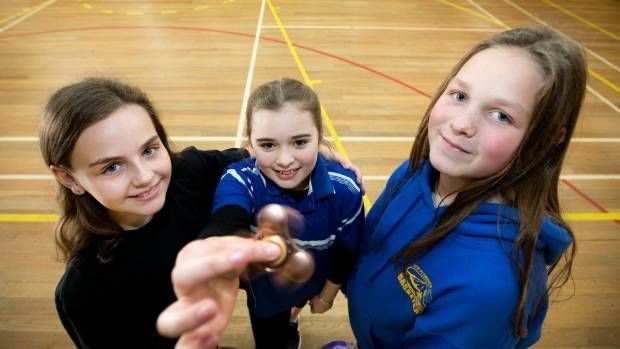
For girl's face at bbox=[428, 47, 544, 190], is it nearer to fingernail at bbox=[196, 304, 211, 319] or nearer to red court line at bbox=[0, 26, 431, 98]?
fingernail at bbox=[196, 304, 211, 319]

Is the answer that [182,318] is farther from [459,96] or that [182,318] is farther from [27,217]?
[27,217]

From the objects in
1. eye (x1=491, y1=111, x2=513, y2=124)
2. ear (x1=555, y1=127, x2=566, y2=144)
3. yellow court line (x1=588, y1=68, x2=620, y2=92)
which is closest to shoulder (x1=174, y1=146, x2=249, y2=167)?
eye (x1=491, y1=111, x2=513, y2=124)

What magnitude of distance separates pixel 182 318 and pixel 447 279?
2.28ft

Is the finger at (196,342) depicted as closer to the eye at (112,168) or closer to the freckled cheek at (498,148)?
the eye at (112,168)

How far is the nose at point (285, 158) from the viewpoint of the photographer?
133cm

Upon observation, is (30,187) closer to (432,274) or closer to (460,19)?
(432,274)

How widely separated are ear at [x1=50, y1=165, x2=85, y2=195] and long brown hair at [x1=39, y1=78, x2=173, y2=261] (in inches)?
0.7

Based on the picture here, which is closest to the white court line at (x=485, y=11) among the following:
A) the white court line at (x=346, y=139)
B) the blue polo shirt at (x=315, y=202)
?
the white court line at (x=346, y=139)

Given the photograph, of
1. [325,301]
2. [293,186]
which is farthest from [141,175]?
[325,301]

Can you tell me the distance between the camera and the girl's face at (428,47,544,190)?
39.7 inches

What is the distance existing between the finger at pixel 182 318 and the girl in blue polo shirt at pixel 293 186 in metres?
0.50

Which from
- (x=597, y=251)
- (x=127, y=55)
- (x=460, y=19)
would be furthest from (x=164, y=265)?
(x=460, y=19)

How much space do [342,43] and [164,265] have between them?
5695 mm

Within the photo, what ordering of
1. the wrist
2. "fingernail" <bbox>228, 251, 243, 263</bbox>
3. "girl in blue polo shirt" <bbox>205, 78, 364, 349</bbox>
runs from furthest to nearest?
the wrist, "girl in blue polo shirt" <bbox>205, 78, 364, 349</bbox>, "fingernail" <bbox>228, 251, 243, 263</bbox>
